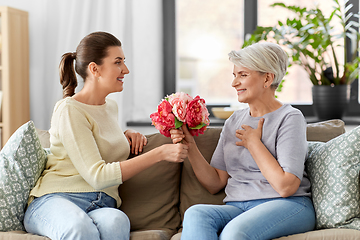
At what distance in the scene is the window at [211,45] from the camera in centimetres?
315

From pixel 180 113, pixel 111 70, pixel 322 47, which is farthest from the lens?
pixel 322 47

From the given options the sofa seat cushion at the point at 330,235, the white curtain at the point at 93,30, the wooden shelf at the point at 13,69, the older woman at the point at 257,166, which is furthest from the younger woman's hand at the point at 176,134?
the wooden shelf at the point at 13,69

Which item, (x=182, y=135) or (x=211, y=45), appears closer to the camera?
(x=182, y=135)

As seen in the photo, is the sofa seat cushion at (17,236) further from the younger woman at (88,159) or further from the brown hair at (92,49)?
the brown hair at (92,49)

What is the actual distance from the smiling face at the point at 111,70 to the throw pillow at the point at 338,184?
1.04m

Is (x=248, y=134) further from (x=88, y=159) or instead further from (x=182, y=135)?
(x=88, y=159)

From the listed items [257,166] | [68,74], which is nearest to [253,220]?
[257,166]

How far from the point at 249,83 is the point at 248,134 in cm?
24

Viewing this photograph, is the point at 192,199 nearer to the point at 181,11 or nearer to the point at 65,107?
the point at 65,107

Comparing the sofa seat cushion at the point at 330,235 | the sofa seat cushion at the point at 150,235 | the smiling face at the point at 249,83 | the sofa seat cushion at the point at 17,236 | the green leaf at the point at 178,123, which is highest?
the smiling face at the point at 249,83

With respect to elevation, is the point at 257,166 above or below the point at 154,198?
above

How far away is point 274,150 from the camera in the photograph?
1665 mm

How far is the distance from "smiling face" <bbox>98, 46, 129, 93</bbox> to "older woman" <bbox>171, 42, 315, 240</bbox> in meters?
0.40

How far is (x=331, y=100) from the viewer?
106 inches
